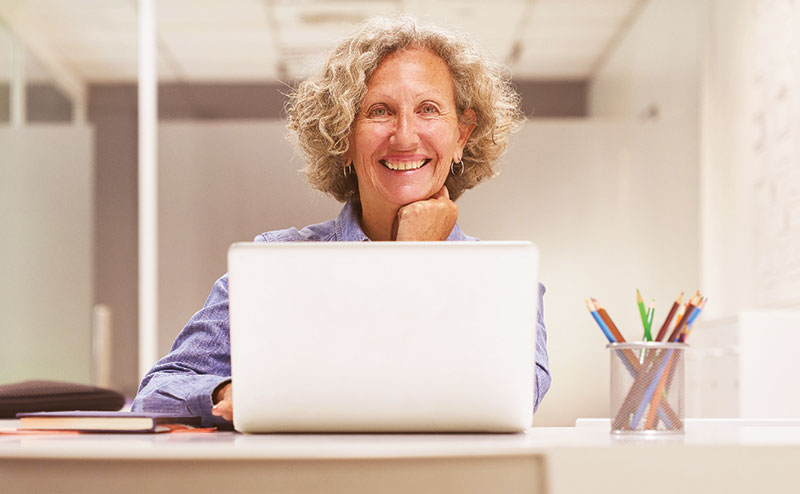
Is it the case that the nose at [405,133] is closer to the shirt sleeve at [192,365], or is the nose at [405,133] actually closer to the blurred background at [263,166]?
the shirt sleeve at [192,365]

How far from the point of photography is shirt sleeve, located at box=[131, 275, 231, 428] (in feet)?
4.04

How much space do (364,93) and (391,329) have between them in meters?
0.75

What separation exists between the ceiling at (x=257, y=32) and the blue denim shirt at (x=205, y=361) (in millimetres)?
2905

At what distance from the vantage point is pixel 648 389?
100 cm

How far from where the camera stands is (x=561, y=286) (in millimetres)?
4348

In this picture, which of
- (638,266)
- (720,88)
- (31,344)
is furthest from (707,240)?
(31,344)

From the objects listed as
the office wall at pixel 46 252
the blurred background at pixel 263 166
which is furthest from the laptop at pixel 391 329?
the office wall at pixel 46 252

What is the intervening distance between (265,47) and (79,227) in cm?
116

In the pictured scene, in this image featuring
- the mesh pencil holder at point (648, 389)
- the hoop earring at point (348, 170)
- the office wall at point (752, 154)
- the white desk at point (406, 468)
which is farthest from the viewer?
the office wall at point (752, 154)

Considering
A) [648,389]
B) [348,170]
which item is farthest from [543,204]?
[648,389]

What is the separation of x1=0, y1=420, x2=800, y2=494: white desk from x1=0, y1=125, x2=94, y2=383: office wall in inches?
145

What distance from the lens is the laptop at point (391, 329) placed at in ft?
2.84

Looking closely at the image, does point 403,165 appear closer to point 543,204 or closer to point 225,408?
point 225,408

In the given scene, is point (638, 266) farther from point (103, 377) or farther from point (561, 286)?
point (103, 377)
